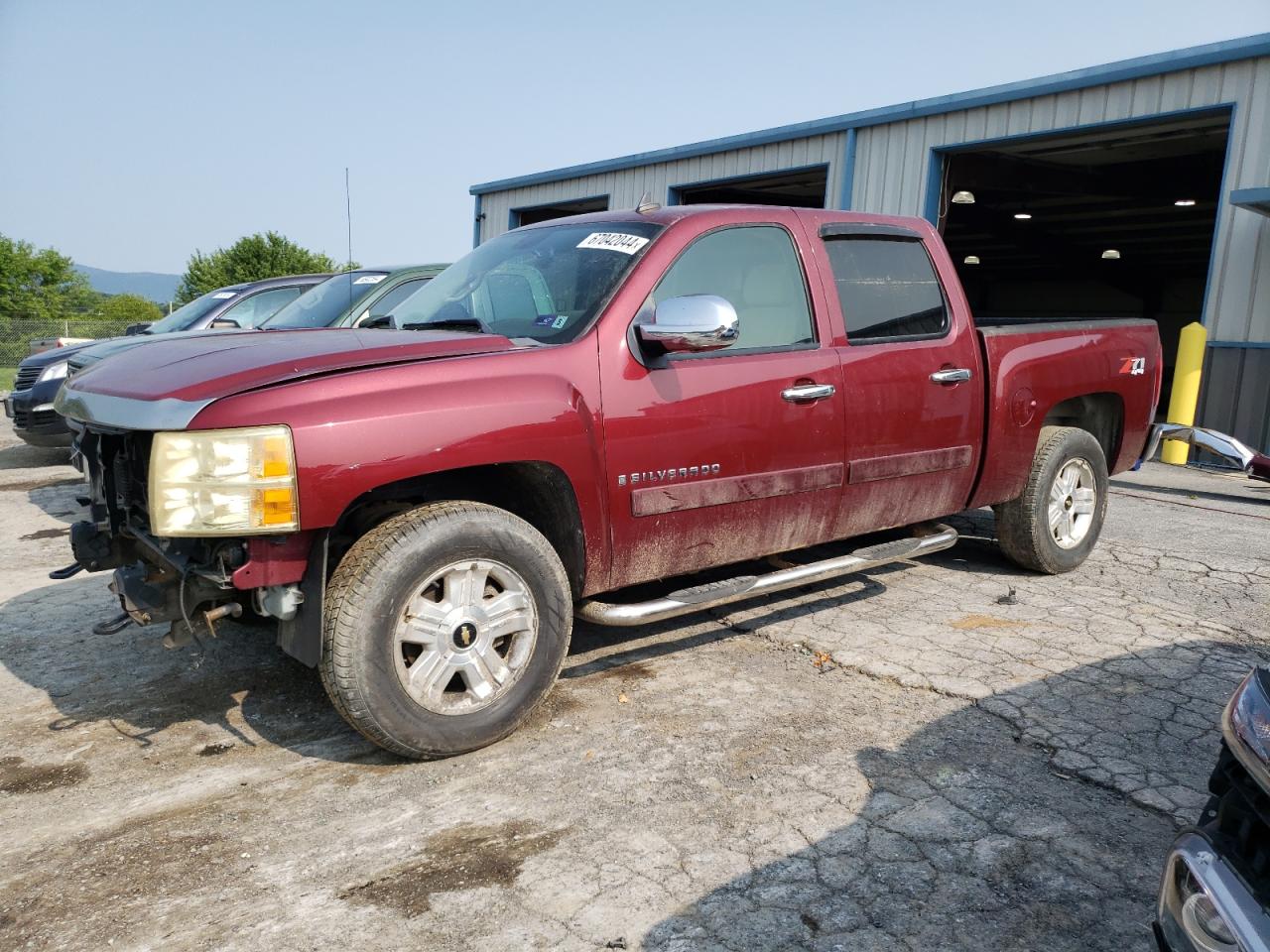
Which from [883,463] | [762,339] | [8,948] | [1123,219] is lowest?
[8,948]

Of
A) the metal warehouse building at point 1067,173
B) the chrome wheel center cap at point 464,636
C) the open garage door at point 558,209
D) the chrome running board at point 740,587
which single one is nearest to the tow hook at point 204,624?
the chrome wheel center cap at point 464,636

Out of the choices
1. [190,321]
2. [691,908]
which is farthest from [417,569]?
[190,321]

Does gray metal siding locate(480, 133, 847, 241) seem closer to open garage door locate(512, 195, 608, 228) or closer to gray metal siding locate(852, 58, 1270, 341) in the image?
open garage door locate(512, 195, 608, 228)

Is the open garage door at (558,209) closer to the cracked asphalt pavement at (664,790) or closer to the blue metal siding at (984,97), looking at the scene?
the blue metal siding at (984,97)

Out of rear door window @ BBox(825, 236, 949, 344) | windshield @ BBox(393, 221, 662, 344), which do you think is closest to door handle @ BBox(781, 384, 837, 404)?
rear door window @ BBox(825, 236, 949, 344)

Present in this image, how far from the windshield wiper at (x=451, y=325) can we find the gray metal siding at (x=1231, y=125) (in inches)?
369

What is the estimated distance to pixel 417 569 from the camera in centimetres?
296

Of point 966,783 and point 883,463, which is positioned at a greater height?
point 883,463

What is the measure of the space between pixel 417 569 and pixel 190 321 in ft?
22.1

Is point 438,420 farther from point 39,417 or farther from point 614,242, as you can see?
point 39,417

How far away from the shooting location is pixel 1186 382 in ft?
34.4

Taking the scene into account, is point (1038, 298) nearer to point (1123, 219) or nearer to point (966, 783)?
point (1123, 219)

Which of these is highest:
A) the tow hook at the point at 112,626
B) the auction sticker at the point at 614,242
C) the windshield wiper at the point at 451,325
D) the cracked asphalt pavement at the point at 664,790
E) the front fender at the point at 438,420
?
the auction sticker at the point at 614,242

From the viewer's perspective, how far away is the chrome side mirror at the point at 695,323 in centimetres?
334
